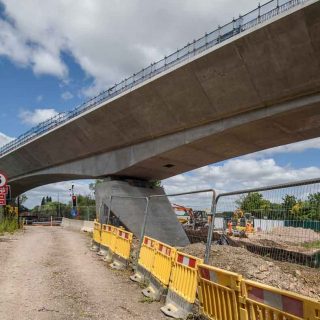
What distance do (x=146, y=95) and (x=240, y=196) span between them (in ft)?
42.4

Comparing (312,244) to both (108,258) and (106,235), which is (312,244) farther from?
(106,235)

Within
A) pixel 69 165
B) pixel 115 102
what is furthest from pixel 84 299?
pixel 69 165

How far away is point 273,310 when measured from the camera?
381cm

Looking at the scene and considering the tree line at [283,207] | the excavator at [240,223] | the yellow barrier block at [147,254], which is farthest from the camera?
the yellow barrier block at [147,254]

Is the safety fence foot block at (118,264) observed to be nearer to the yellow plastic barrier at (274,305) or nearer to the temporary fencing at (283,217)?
the temporary fencing at (283,217)

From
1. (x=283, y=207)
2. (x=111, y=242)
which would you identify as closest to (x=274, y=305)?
(x=283, y=207)

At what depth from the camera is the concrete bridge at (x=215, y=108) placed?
12.9 meters

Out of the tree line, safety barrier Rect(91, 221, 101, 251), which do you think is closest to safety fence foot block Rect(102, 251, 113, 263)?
safety barrier Rect(91, 221, 101, 251)

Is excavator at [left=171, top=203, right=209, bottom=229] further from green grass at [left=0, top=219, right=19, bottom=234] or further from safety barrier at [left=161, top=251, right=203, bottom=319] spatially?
green grass at [left=0, top=219, right=19, bottom=234]

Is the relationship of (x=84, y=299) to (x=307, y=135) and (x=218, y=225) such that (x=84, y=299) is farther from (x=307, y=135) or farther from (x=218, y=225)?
(x=307, y=135)

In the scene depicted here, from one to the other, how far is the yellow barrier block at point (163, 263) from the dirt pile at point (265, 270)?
139 cm

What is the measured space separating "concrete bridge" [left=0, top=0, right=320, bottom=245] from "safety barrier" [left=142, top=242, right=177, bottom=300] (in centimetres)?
824

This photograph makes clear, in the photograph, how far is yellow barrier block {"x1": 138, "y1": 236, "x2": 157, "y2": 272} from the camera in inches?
320

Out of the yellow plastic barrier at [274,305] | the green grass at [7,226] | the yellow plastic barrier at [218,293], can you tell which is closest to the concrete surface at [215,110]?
the green grass at [7,226]
